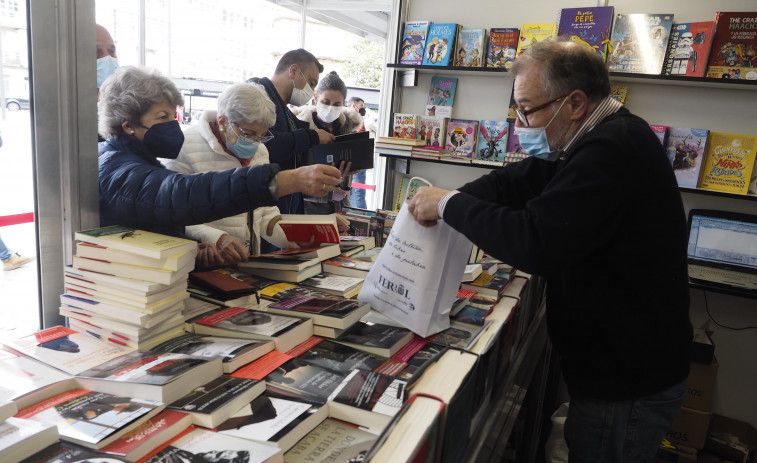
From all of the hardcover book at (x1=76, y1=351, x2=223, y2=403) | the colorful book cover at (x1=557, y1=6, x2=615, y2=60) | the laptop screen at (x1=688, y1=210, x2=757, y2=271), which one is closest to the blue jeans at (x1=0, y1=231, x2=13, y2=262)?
the hardcover book at (x1=76, y1=351, x2=223, y2=403)

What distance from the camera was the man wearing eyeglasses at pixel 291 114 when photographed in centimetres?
275

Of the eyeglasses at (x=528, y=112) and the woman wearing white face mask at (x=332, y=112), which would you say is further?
the woman wearing white face mask at (x=332, y=112)

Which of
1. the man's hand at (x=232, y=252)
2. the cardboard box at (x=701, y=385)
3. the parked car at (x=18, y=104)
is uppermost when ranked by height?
the parked car at (x=18, y=104)

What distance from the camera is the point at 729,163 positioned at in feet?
9.36

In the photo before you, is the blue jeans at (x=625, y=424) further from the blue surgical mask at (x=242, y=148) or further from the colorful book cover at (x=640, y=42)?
the colorful book cover at (x=640, y=42)

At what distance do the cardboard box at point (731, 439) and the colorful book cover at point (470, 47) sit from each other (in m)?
2.77

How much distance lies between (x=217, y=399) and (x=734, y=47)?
3.19 metres

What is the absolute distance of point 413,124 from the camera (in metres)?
3.53

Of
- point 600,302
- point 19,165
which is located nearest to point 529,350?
point 600,302

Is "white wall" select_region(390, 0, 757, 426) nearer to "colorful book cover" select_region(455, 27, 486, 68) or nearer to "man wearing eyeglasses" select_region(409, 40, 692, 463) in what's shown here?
"colorful book cover" select_region(455, 27, 486, 68)

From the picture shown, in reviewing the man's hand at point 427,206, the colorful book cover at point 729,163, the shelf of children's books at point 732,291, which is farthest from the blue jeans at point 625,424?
the colorful book cover at point 729,163

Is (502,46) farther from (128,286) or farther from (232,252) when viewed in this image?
(128,286)

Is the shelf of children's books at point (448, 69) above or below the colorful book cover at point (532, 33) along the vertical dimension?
below

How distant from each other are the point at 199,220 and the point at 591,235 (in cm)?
110
